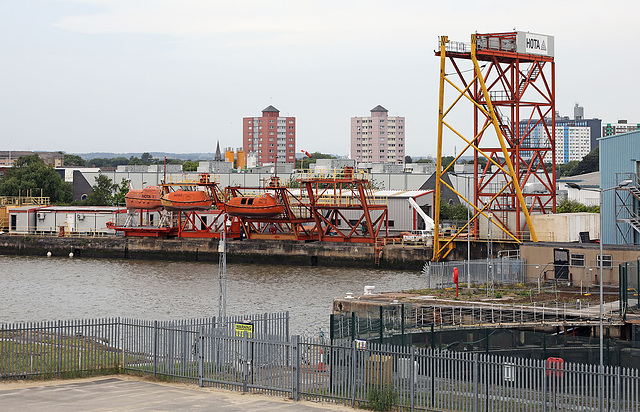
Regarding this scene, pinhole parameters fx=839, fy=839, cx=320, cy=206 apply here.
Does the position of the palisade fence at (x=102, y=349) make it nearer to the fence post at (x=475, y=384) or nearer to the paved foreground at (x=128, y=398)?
the paved foreground at (x=128, y=398)

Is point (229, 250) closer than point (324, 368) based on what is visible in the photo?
No

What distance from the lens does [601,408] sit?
666 inches

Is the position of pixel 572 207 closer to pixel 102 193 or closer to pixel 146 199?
pixel 146 199

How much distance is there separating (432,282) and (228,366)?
24735mm

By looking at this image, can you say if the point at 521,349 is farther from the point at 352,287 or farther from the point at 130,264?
the point at 130,264

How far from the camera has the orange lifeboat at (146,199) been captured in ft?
264

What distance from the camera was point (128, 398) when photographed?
19375 millimetres

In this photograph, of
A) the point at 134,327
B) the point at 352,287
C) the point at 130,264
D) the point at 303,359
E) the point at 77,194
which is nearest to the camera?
the point at 303,359

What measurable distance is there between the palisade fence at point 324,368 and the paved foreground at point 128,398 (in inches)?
21.6

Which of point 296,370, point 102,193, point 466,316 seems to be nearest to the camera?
point 296,370

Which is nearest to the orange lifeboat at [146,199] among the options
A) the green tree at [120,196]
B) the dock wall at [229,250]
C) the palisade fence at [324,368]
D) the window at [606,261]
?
the dock wall at [229,250]

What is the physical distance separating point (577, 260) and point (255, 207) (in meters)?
38.4

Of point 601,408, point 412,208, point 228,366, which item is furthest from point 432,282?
point 412,208

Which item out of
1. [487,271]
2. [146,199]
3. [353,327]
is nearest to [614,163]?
[487,271]
